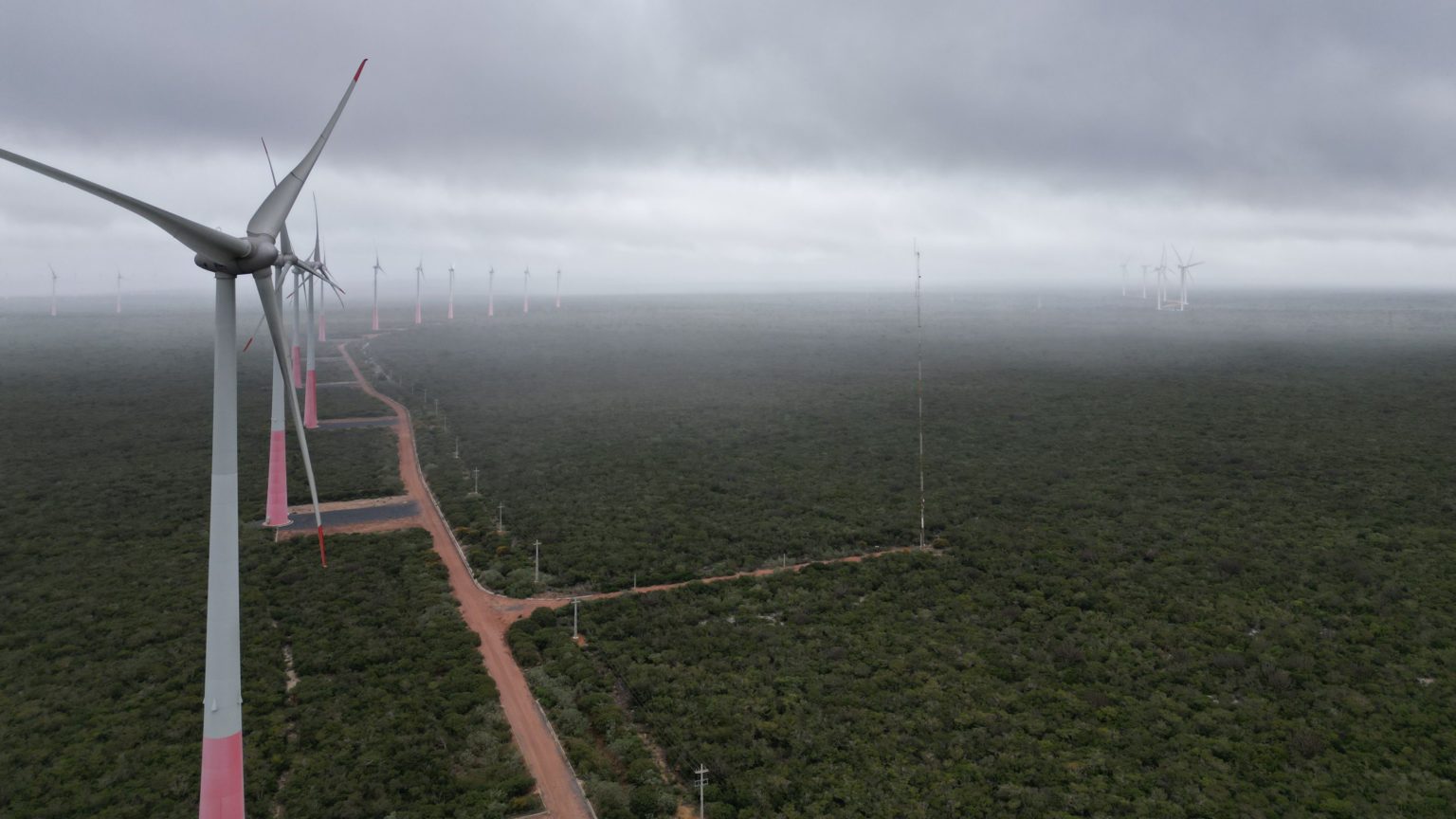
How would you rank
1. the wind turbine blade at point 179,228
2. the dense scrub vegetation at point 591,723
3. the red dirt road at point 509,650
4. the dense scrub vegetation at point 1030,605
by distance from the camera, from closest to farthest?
the wind turbine blade at point 179,228, the dense scrub vegetation at point 591,723, the red dirt road at point 509,650, the dense scrub vegetation at point 1030,605

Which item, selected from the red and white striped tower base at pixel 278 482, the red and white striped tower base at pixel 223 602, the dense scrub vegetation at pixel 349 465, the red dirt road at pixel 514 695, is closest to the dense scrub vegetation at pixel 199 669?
the red dirt road at pixel 514 695

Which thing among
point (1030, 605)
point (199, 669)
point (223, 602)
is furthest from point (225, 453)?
point (1030, 605)

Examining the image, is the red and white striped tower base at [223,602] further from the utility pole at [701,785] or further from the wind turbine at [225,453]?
the utility pole at [701,785]

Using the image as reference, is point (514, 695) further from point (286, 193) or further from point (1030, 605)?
point (1030, 605)

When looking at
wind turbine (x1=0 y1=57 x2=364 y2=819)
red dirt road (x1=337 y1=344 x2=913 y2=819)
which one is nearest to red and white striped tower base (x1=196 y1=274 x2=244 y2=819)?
wind turbine (x1=0 y1=57 x2=364 y2=819)

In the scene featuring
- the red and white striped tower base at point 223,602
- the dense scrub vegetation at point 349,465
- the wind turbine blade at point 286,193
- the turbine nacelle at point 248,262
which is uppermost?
the wind turbine blade at point 286,193

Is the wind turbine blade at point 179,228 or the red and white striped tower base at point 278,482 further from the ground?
the wind turbine blade at point 179,228

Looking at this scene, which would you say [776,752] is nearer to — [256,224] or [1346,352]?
[256,224]
